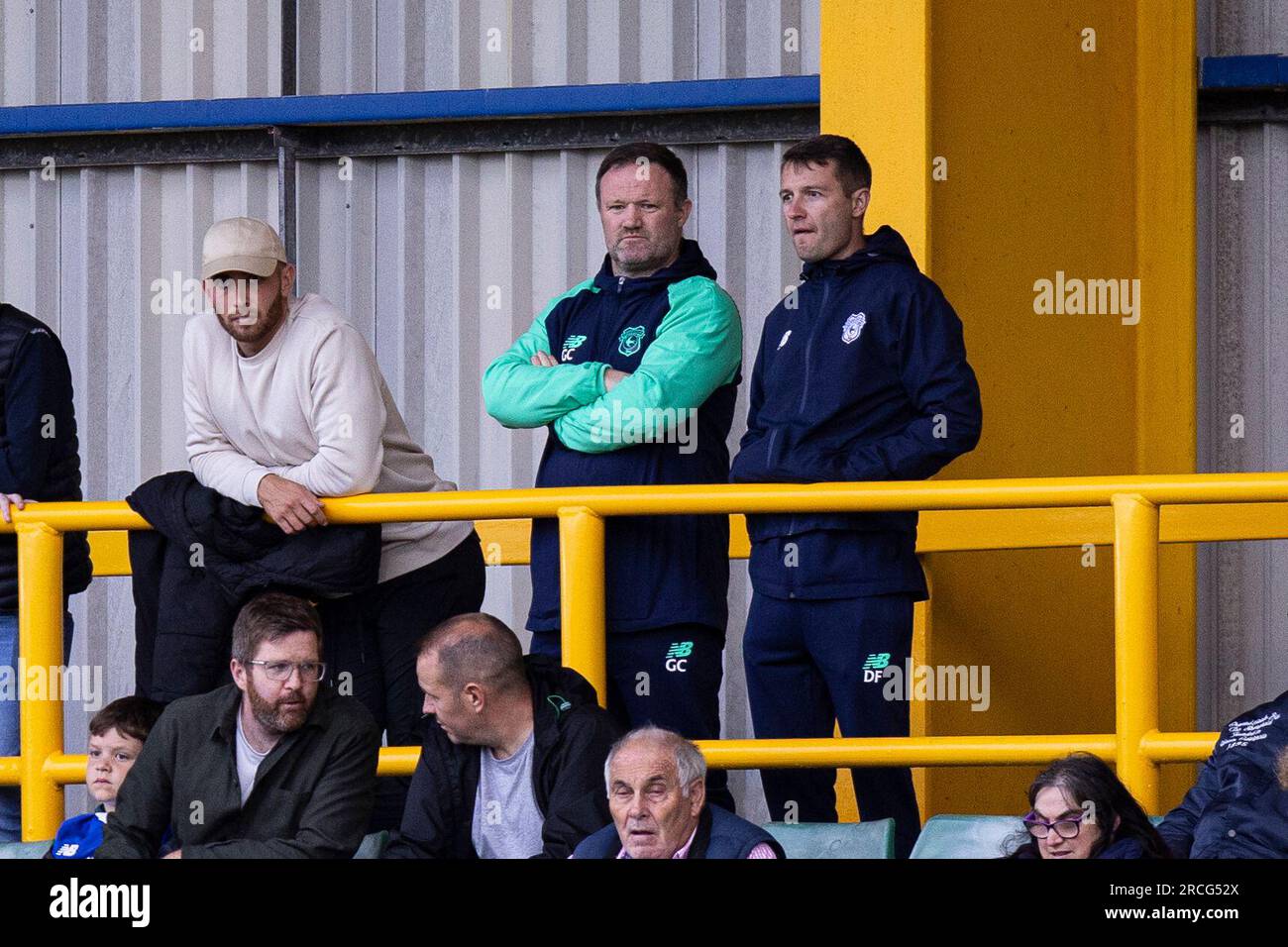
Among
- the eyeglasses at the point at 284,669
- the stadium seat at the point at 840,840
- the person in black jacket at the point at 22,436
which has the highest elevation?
the person in black jacket at the point at 22,436

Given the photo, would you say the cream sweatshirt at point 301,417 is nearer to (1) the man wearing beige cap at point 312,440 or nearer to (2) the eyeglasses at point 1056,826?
(1) the man wearing beige cap at point 312,440

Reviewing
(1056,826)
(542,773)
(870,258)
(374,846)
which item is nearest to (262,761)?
(374,846)

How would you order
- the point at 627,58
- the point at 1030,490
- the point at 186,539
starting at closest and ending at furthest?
the point at 1030,490
the point at 186,539
the point at 627,58

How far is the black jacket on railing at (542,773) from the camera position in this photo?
4672 mm

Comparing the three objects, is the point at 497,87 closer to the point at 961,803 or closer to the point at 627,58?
the point at 627,58

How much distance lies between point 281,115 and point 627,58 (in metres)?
1.57

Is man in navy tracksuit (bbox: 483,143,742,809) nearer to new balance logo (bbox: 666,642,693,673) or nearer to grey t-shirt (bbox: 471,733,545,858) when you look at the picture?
new balance logo (bbox: 666,642,693,673)

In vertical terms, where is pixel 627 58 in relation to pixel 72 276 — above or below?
above

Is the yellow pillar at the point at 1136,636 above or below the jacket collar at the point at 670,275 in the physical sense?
below

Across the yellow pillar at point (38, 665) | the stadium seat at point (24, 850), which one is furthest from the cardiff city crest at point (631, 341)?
the stadium seat at point (24, 850)

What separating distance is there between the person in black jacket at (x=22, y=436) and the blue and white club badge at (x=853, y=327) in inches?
80.1

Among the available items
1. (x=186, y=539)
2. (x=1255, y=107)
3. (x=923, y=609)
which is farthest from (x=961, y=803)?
(x=1255, y=107)

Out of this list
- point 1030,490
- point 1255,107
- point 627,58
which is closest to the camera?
point 1030,490

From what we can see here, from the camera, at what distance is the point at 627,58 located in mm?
9539
